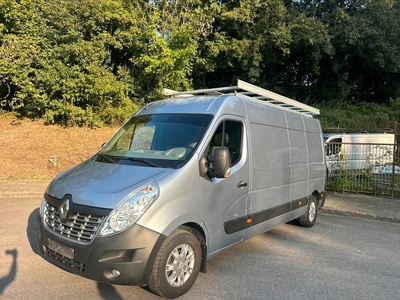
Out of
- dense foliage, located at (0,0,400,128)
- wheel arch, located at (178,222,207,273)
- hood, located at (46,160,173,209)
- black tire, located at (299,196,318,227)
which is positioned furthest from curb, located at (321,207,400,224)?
dense foliage, located at (0,0,400,128)

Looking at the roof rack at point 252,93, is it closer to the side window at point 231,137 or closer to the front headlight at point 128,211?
the side window at point 231,137

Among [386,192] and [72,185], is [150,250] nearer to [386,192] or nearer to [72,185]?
[72,185]

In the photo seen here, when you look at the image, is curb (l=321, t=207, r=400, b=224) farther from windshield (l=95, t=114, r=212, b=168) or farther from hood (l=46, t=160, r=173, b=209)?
hood (l=46, t=160, r=173, b=209)

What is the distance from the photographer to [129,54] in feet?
56.7

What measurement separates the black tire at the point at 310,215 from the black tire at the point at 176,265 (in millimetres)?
3503

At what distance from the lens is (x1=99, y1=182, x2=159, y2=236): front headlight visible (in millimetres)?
3164

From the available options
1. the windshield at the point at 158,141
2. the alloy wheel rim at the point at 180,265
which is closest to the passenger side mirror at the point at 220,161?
the windshield at the point at 158,141

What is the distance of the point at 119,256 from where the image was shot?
3.15 meters

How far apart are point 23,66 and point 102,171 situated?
1265 cm

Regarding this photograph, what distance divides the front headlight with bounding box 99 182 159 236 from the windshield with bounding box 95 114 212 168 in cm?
50

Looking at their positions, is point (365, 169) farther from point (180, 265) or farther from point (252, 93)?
point (180, 265)

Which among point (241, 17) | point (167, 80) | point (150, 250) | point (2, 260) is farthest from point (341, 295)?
point (241, 17)

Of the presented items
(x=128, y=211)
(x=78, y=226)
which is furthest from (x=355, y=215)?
(x=78, y=226)

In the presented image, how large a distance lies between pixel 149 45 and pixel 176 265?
44.8ft
